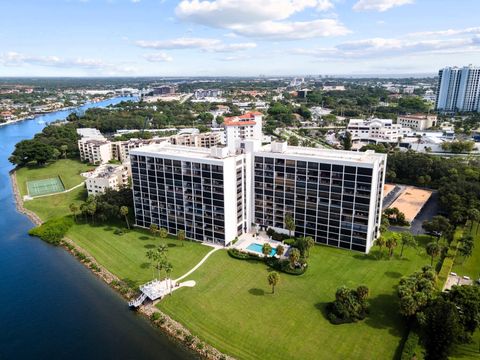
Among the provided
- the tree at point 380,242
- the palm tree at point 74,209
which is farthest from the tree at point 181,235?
the tree at point 380,242

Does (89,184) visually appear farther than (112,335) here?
Yes

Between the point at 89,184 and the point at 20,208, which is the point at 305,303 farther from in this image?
A: the point at 20,208

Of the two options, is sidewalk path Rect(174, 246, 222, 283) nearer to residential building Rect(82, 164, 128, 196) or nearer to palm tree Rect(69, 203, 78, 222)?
palm tree Rect(69, 203, 78, 222)

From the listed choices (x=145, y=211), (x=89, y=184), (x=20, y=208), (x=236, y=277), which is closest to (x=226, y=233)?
(x=236, y=277)

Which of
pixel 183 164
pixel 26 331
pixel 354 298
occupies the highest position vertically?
pixel 183 164

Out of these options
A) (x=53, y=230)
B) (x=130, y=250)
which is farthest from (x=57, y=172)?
(x=130, y=250)

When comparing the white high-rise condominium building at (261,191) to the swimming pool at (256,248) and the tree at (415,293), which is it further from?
the tree at (415,293)
